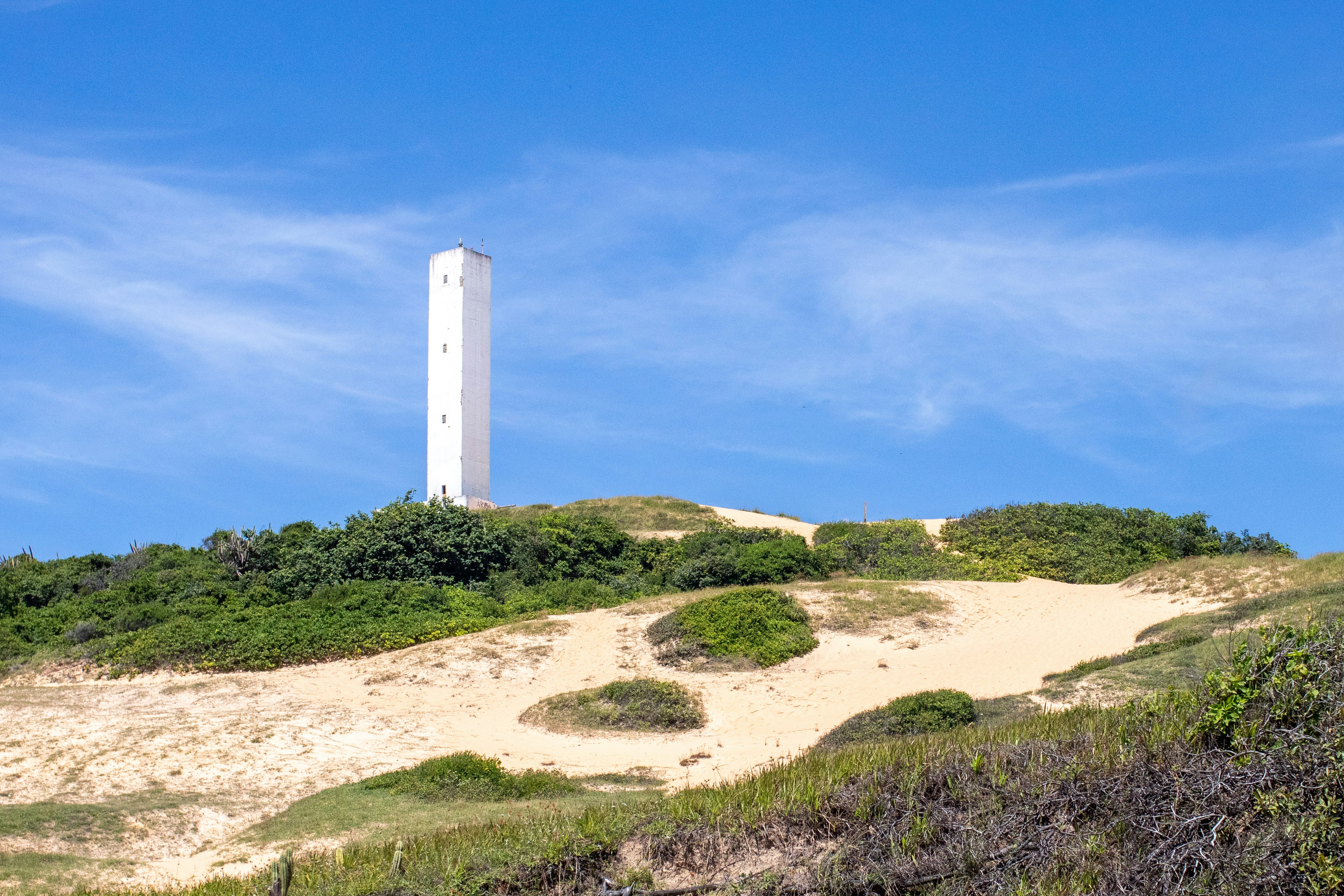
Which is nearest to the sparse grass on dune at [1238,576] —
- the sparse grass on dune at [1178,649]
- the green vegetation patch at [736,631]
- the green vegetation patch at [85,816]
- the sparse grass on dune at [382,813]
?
the sparse grass on dune at [1178,649]

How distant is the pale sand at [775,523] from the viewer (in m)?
37.1

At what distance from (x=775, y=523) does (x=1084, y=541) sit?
11.9 meters

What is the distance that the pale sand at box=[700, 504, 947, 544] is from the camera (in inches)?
1462

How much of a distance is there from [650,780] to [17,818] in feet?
23.5

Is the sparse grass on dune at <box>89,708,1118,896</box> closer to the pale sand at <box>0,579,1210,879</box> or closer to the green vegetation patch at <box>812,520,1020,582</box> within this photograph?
the pale sand at <box>0,579,1210,879</box>

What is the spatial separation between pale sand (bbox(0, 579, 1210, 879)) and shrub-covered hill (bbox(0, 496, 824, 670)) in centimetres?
103

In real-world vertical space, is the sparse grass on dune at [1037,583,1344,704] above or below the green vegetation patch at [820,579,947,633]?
below

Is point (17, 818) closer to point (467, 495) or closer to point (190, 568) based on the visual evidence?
point (190, 568)

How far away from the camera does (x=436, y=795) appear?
13.0 m

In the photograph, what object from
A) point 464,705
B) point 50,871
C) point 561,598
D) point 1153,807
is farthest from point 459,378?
point 1153,807

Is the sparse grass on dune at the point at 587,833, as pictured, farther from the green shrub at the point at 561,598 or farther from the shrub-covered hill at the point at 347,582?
the green shrub at the point at 561,598

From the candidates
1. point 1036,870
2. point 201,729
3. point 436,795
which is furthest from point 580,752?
point 1036,870

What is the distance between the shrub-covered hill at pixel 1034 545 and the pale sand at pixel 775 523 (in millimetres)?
628

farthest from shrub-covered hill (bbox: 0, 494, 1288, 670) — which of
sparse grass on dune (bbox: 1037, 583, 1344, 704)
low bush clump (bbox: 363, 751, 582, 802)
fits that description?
low bush clump (bbox: 363, 751, 582, 802)
